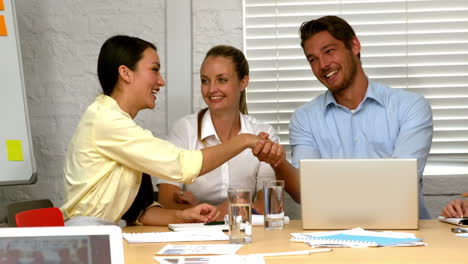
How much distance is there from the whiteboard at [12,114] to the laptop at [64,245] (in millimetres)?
2167

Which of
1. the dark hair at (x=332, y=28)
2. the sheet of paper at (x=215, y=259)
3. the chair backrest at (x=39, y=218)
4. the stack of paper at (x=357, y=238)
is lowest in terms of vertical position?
the stack of paper at (x=357, y=238)

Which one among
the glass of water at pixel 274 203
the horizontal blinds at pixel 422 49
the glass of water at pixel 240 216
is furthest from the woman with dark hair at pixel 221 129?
the glass of water at pixel 240 216

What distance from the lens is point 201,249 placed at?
157 centimetres

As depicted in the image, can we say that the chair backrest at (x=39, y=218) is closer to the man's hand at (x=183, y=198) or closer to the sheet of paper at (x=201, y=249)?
the sheet of paper at (x=201, y=249)

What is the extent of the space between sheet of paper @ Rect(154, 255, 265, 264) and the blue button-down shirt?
1389mm

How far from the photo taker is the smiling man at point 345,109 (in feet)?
9.18

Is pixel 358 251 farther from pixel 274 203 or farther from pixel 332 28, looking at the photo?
pixel 332 28

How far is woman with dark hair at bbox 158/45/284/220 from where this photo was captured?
2818 mm

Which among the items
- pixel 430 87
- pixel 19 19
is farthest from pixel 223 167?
pixel 19 19

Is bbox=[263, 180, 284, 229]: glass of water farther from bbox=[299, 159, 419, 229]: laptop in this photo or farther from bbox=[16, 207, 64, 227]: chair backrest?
bbox=[16, 207, 64, 227]: chair backrest

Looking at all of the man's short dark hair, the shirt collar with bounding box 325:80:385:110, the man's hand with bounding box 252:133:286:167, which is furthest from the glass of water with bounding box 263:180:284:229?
the man's short dark hair

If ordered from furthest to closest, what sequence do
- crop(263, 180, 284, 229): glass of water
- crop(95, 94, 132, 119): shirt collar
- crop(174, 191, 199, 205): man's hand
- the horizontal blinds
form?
the horizontal blinds < crop(174, 191, 199, 205): man's hand < crop(95, 94, 132, 119): shirt collar < crop(263, 180, 284, 229): glass of water

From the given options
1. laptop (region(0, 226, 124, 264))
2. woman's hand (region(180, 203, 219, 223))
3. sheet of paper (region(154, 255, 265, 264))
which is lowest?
woman's hand (region(180, 203, 219, 223))

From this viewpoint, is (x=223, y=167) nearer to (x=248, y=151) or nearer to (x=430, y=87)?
(x=248, y=151)
